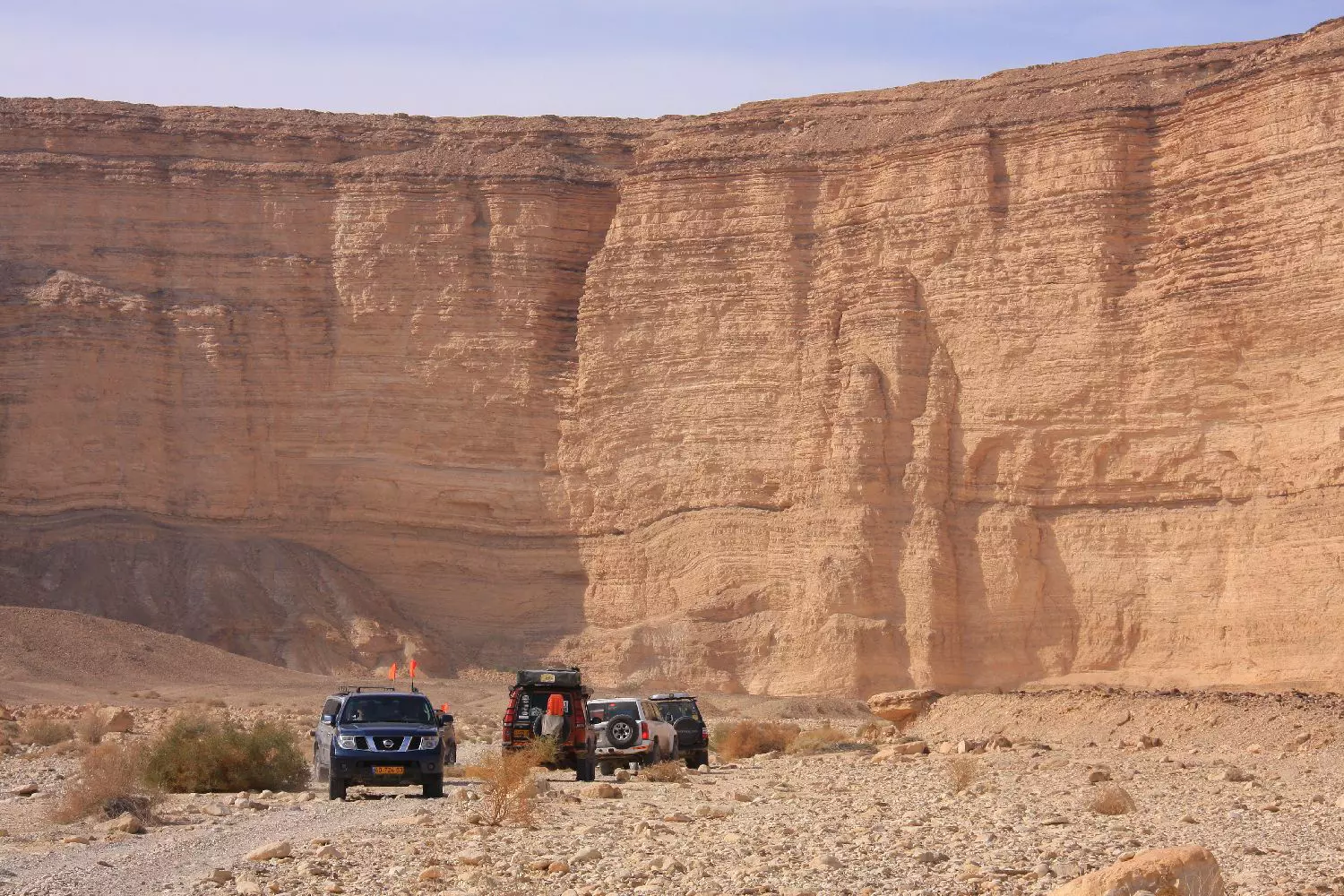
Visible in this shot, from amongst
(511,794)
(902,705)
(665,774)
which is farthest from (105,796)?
(902,705)

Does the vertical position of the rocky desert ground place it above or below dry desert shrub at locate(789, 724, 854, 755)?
below

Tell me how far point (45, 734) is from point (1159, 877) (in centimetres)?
1991

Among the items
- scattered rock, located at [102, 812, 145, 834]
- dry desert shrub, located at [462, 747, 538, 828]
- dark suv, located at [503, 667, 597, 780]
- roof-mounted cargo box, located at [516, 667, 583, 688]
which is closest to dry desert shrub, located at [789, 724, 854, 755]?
dark suv, located at [503, 667, 597, 780]

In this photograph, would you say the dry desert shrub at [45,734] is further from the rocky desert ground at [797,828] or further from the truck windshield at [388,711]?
the truck windshield at [388,711]

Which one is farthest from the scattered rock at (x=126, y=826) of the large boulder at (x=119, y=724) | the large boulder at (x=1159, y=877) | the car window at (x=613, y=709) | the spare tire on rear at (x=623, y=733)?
the large boulder at (x=119, y=724)

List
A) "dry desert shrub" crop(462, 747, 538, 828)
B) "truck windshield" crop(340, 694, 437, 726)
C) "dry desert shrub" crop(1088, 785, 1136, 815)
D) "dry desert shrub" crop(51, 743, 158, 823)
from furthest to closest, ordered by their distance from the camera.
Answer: "truck windshield" crop(340, 694, 437, 726), "dry desert shrub" crop(51, 743, 158, 823), "dry desert shrub" crop(1088, 785, 1136, 815), "dry desert shrub" crop(462, 747, 538, 828)

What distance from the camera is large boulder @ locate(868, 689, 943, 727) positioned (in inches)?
1128

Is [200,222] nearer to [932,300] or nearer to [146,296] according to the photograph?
[146,296]

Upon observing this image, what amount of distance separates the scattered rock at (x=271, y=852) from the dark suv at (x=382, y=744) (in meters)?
4.72

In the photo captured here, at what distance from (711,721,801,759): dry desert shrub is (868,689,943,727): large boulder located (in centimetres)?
152

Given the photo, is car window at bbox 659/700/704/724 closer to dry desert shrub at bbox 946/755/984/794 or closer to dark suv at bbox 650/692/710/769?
dark suv at bbox 650/692/710/769

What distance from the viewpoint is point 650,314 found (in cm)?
4744

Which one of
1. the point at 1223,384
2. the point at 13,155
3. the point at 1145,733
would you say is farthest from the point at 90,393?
the point at 1145,733

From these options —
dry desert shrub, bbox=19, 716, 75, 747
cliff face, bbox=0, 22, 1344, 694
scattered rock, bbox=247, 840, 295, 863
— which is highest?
cliff face, bbox=0, 22, 1344, 694
